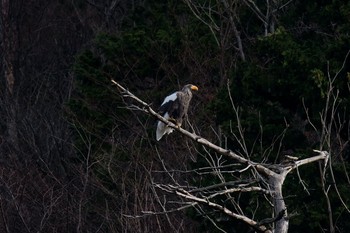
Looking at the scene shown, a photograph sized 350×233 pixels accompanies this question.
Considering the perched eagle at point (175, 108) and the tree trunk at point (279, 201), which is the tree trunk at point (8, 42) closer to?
the perched eagle at point (175, 108)

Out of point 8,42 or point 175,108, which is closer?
point 175,108

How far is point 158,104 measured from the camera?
23281 millimetres

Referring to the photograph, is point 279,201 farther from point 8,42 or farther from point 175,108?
point 8,42

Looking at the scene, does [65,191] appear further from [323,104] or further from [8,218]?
[323,104]

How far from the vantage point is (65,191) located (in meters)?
21.3

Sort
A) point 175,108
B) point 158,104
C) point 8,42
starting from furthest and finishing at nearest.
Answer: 1. point 8,42
2. point 158,104
3. point 175,108

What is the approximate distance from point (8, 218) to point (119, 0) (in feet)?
35.5

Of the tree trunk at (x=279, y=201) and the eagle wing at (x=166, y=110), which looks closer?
the tree trunk at (x=279, y=201)

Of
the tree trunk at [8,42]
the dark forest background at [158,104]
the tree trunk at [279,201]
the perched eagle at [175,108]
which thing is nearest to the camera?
the tree trunk at [279,201]

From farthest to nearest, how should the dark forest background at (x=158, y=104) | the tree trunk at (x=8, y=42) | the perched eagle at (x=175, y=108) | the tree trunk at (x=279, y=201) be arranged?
the tree trunk at (x=8, y=42) < the dark forest background at (x=158, y=104) < the perched eagle at (x=175, y=108) < the tree trunk at (x=279, y=201)

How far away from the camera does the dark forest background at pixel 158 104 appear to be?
1593 cm

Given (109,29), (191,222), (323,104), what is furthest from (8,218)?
(109,29)

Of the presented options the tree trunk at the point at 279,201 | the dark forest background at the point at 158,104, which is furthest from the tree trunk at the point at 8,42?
the tree trunk at the point at 279,201

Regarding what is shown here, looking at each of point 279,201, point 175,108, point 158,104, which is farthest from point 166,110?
point 158,104
